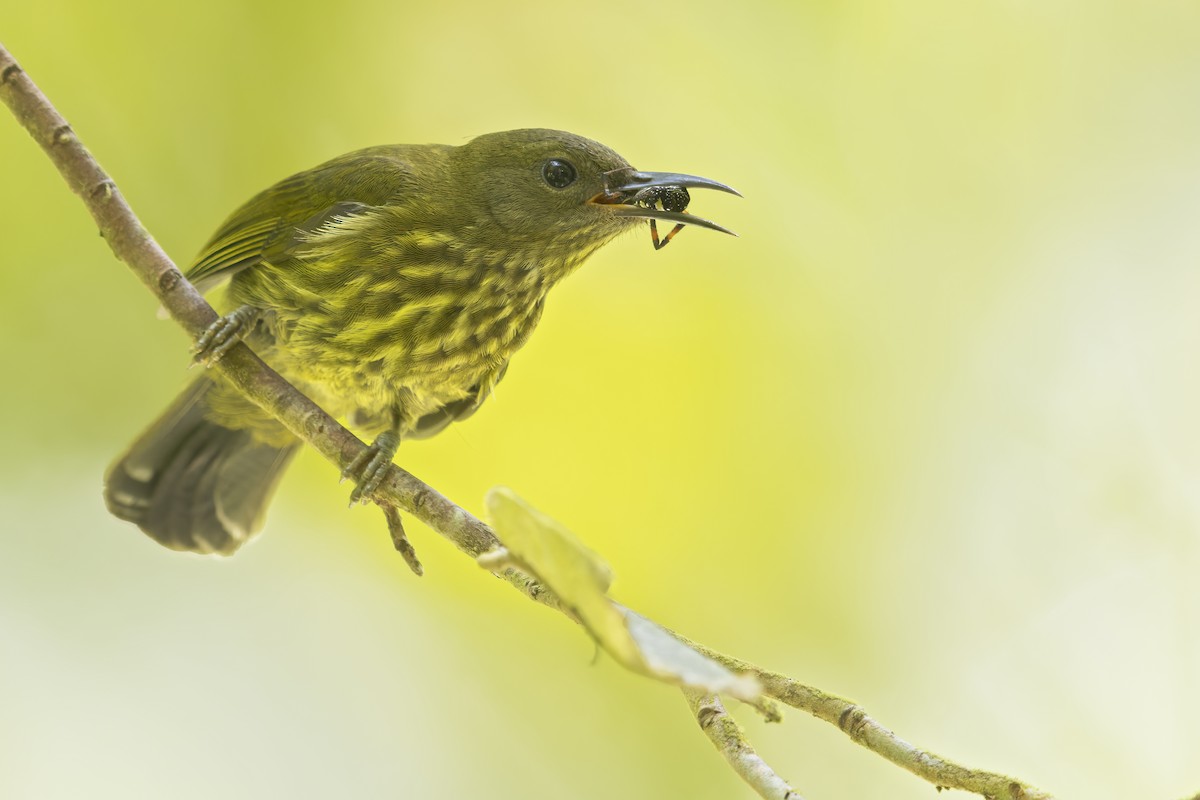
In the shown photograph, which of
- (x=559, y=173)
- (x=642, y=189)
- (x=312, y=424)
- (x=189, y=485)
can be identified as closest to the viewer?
(x=312, y=424)

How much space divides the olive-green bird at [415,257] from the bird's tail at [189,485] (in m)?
0.49

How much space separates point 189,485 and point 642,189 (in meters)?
1.60

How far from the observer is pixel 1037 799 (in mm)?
1410

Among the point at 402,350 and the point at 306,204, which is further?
the point at 306,204

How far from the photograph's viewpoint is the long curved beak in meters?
2.46

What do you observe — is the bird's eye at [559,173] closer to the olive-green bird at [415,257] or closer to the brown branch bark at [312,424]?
the olive-green bird at [415,257]

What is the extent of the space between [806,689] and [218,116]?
3066mm

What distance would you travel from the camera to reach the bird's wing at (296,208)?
272 centimetres

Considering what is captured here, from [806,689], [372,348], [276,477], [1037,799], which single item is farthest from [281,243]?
[1037,799]

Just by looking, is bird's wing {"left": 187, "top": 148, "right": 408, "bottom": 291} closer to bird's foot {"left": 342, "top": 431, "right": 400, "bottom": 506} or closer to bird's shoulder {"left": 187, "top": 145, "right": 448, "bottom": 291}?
bird's shoulder {"left": 187, "top": 145, "right": 448, "bottom": 291}

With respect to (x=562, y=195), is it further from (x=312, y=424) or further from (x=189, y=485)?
(x=189, y=485)

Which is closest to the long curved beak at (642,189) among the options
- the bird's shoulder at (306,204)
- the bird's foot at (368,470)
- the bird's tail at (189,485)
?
the bird's shoulder at (306,204)

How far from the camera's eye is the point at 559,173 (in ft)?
8.86

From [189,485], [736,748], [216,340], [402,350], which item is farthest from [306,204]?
[736,748]
